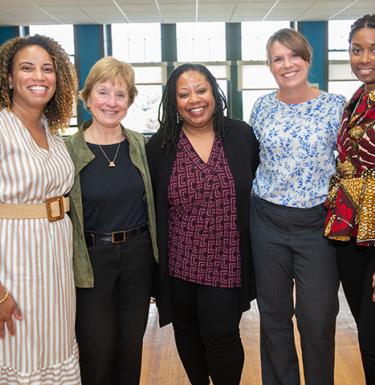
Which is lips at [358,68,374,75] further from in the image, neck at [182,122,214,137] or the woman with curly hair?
the woman with curly hair

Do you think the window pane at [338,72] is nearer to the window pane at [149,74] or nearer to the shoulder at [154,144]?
the window pane at [149,74]

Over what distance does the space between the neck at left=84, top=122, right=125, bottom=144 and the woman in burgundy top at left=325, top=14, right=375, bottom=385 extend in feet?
3.13

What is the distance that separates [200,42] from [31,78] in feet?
30.6

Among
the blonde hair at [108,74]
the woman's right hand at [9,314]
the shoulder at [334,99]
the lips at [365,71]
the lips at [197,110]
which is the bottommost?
the woman's right hand at [9,314]

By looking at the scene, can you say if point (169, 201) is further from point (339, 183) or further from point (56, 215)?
point (339, 183)

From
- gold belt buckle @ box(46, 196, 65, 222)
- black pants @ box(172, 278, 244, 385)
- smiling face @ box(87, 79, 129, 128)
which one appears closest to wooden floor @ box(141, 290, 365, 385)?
black pants @ box(172, 278, 244, 385)

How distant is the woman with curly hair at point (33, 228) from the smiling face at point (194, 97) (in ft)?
1.72

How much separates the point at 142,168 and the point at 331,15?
28.5 ft

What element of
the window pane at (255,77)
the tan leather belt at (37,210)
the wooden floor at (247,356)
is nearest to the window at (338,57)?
the window pane at (255,77)

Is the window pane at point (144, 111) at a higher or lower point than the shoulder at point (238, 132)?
higher

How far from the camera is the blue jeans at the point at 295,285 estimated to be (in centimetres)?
206

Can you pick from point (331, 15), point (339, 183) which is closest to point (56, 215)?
point (339, 183)

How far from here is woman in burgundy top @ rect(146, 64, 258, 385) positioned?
211 cm

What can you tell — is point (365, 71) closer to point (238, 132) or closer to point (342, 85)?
point (238, 132)
